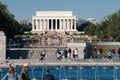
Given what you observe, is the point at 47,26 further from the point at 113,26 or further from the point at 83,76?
the point at 83,76

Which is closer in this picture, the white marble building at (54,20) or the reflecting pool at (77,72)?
the reflecting pool at (77,72)

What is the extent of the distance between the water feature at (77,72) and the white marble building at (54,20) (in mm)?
147347

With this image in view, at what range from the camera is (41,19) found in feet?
619

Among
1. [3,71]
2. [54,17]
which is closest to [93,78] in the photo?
[3,71]

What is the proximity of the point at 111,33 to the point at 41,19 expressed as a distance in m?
90.9

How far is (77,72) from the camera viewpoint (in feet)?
117

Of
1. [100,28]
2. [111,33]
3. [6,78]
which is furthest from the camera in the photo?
[100,28]

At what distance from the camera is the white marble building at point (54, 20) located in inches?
7402

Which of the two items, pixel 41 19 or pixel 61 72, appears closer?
pixel 61 72

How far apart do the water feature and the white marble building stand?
147347 mm

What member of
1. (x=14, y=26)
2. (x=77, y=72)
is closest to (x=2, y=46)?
(x=77, y=72)

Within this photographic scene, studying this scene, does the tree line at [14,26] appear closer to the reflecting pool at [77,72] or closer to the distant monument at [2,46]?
the distant monument at [2,46]

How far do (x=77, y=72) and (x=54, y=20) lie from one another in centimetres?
15487

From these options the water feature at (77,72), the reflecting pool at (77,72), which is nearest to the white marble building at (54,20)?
the water feature at (77,72)
